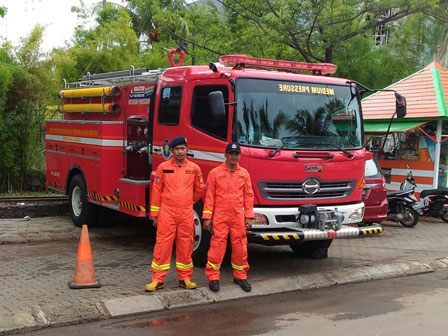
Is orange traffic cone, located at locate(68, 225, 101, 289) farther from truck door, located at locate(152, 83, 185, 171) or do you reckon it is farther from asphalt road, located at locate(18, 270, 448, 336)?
truck door, located at locate(152, 83, 185, 171)

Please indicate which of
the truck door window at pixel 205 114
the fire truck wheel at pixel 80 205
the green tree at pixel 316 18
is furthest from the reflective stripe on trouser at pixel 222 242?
the green tree at pixel 316 18

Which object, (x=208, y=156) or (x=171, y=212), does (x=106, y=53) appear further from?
(x=171, y=212)

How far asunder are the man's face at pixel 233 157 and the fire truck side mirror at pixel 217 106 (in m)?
0.57

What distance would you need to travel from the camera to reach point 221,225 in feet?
21.6

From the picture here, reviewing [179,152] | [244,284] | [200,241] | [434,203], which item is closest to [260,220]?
[244,284]

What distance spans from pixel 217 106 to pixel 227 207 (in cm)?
126

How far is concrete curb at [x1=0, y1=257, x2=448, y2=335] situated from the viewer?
542 centimetres

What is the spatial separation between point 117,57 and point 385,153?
1235 cm

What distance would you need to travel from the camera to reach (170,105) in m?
8.26

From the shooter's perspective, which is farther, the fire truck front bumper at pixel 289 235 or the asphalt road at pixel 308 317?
the fire truck front bumper at pixel 289 235

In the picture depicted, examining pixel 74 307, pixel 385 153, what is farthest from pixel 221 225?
pixel 385 153

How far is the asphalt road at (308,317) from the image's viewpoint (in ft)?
17.7

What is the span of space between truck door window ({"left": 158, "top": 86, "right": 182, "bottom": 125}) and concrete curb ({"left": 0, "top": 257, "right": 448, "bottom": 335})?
2.66 meters

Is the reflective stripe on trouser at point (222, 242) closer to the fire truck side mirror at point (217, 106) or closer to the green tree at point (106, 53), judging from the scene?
the fire truck side mirror at point (217, 106)
